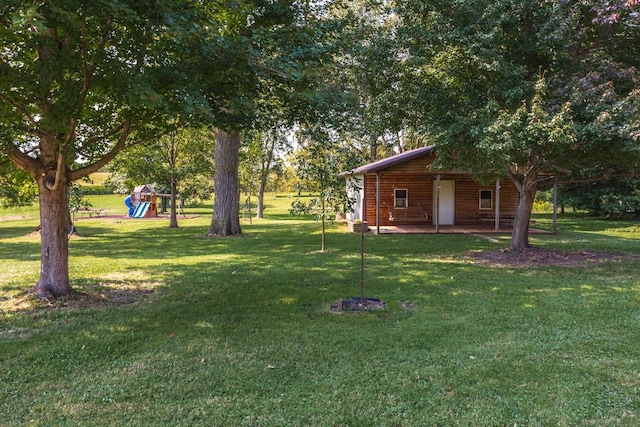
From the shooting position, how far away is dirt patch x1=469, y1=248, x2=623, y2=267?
31.7 ft

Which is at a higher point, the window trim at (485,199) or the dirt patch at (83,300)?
the window trim at (485,199)

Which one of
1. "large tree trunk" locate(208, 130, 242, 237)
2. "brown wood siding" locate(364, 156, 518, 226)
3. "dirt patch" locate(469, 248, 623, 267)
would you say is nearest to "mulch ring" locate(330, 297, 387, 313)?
"dirt patch" locate(469, 248, 623, 267)

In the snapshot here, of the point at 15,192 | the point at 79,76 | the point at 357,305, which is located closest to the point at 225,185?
the point at 15,192

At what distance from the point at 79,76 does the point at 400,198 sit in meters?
15.8

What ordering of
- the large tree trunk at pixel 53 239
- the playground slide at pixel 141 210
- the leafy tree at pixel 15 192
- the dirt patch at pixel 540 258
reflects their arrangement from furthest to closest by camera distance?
the playground slide at pixel 141 210 → the leafy tree at pixel 15 192 → the dirt patch at pixel 540 258 → the large tree trunk at pixel 53 239

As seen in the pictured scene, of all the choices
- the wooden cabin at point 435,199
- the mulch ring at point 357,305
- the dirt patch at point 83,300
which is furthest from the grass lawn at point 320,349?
the wooden cabin at point 435,199

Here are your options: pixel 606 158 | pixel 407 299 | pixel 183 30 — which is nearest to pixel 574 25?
pixel 606 158

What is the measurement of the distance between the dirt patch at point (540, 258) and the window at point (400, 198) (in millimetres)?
8652

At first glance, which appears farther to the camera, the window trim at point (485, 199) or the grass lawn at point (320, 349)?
the window trim at point (485, 199)

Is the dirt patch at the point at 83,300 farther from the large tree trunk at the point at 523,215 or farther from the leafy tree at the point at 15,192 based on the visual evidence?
the large tree trunk at the point at 523,215

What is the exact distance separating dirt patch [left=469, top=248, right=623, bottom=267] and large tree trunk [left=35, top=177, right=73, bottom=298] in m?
8.20

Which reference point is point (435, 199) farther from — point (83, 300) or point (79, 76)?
point (79, 76)

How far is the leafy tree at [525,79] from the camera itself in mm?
8000

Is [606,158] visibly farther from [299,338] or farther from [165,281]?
[165,281]
